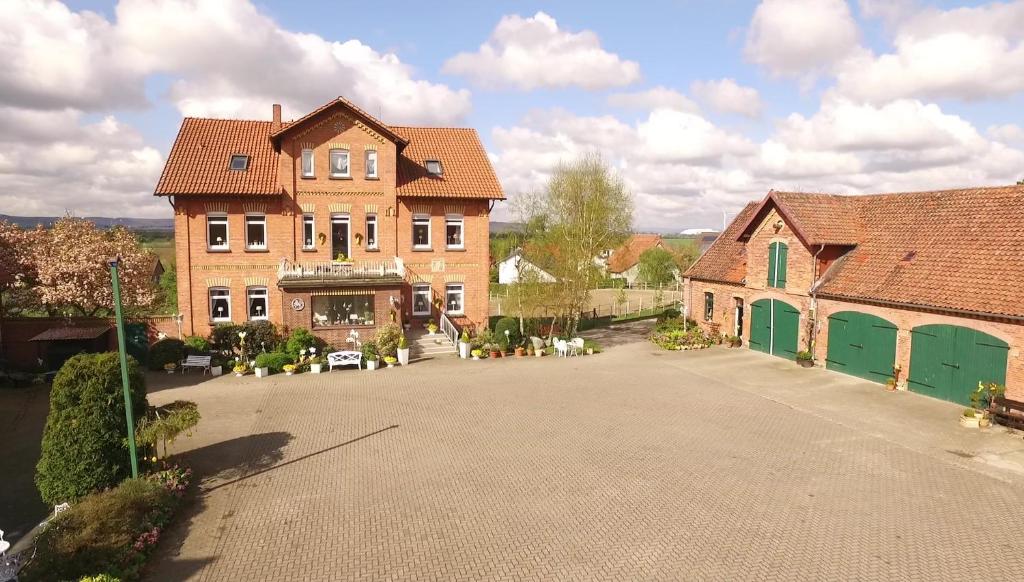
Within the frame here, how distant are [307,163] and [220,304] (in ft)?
23.1

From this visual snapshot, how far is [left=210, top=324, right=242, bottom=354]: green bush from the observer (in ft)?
78.6

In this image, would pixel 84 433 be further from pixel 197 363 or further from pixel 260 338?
pixel 260 338

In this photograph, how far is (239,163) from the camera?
85.1 feet

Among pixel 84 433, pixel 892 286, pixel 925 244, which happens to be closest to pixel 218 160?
pixel 84 433

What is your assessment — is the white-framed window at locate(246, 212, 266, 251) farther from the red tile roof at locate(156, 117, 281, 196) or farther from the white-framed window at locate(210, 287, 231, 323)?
the white-framed window at locate(210, 287, 231, 323)

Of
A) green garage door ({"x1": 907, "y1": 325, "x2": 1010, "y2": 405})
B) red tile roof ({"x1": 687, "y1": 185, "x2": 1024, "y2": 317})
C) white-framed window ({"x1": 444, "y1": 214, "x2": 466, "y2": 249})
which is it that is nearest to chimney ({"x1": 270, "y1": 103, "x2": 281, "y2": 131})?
white-framed window ({"x1": 444, "y1": 214, "x2": 466, "y2": 249})

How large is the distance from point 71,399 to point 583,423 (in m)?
11.4

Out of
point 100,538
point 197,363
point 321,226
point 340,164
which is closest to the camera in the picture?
point 100,538

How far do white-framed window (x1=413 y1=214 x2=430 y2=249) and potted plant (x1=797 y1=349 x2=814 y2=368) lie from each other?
16212mm

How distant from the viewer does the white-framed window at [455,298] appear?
2833 cm

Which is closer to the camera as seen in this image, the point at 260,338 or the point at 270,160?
the point at 260,338

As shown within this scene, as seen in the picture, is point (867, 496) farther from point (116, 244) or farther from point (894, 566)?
point (116, 244)

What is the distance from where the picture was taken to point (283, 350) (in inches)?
928

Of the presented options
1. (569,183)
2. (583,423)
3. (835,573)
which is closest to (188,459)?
(583,423)
